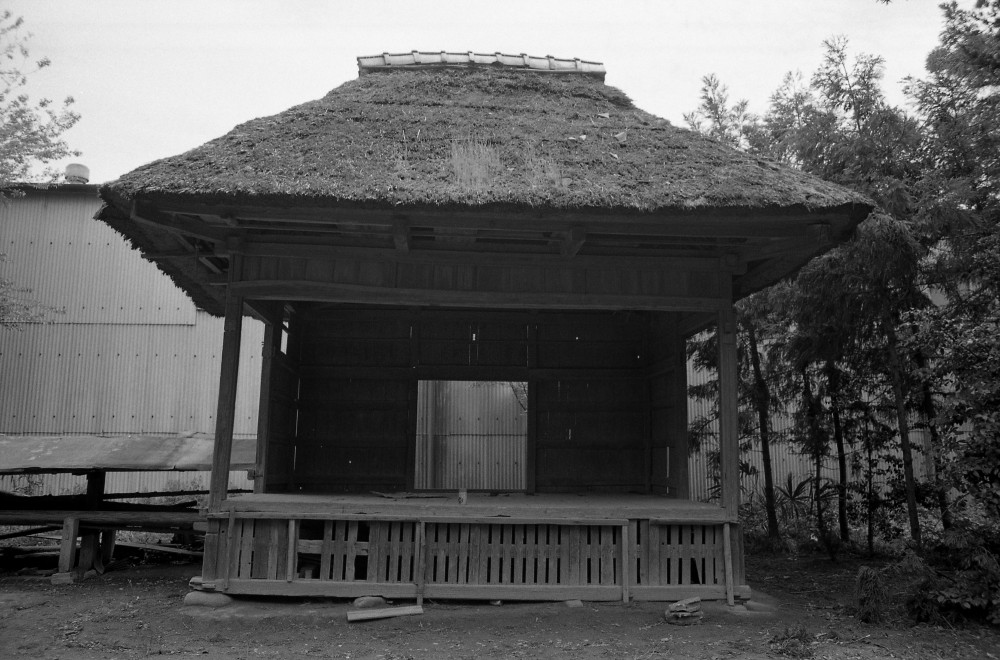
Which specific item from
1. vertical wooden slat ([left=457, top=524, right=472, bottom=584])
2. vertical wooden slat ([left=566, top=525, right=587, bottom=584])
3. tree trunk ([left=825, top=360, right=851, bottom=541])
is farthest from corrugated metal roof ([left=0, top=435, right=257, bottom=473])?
tree trunk ([left=825, top=360, right=851, bottom=541])

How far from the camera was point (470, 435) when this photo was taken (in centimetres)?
1178

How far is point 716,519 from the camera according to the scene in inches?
271

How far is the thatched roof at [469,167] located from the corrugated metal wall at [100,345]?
888 cm

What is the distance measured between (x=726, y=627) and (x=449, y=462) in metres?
5.95

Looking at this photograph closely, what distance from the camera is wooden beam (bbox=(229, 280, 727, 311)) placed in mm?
7055

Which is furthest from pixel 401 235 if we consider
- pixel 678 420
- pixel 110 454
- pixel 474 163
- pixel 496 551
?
pixel 110 454

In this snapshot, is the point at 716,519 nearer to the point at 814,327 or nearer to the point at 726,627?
the point at 726,627

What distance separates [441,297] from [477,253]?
55cm

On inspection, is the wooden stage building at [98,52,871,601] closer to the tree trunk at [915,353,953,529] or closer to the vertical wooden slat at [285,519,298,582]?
the vertical wooden slat at [285,519,298,582]

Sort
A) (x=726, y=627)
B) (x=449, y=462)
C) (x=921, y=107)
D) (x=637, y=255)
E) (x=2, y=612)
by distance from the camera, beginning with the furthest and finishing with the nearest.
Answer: (x=449, y=462) → (x=921, y=107) → (x=637, y=255) → (x=2, y=612) → (x=726, y=627)

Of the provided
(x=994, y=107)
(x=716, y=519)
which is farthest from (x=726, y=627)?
(x=994, y=107)

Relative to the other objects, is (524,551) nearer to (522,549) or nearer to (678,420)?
(522,549)

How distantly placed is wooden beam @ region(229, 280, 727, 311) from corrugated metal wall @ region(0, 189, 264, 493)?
30.7 ft

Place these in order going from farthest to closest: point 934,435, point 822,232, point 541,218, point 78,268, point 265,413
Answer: point 78,268 < point 265,413 < point 934,435 < point 822,232 < point 541,218
